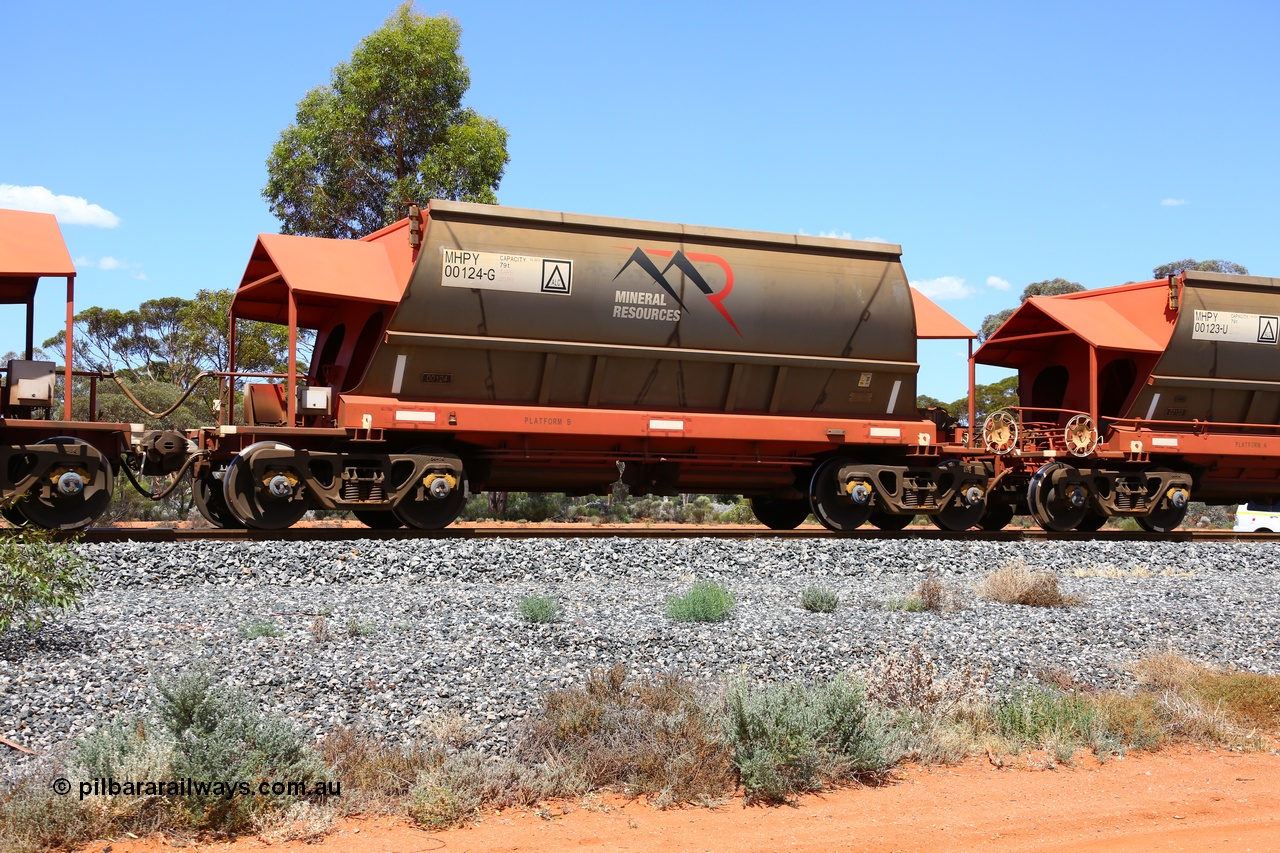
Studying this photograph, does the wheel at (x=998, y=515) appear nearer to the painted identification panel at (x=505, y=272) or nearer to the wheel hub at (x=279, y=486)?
the painted identification panel at (x=505, y=272)

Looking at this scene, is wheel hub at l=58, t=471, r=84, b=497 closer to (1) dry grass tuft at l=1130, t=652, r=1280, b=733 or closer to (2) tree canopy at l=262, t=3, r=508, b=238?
(1) dry grass tuft at l=1130, t=652, r=1280, b=733

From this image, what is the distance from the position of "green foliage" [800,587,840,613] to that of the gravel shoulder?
225 mm

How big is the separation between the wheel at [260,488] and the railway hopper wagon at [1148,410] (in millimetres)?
9546

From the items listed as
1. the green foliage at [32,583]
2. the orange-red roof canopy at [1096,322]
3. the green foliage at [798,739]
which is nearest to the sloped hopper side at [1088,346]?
the orange-red roof canopy at [1096,322]

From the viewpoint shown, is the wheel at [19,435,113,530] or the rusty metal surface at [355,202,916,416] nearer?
the wheel at [19,435,113,530]

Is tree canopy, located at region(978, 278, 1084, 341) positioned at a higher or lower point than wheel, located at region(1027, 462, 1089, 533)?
higher

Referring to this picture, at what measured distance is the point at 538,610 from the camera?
8148 millimetres

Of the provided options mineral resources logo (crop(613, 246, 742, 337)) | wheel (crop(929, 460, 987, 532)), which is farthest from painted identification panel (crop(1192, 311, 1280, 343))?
mineral resources logo (crop(613, 246, 742, 337))

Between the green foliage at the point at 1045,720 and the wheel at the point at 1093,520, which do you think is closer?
the green foliage at the point at 1045,720

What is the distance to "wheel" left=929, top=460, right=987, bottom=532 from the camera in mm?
15383

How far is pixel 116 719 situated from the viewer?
18.6ft

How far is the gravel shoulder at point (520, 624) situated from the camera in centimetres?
637

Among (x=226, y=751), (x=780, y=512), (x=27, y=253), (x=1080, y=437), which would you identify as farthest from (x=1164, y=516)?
(x=27, y=253)

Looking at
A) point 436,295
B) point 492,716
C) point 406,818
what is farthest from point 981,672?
point 436,295
